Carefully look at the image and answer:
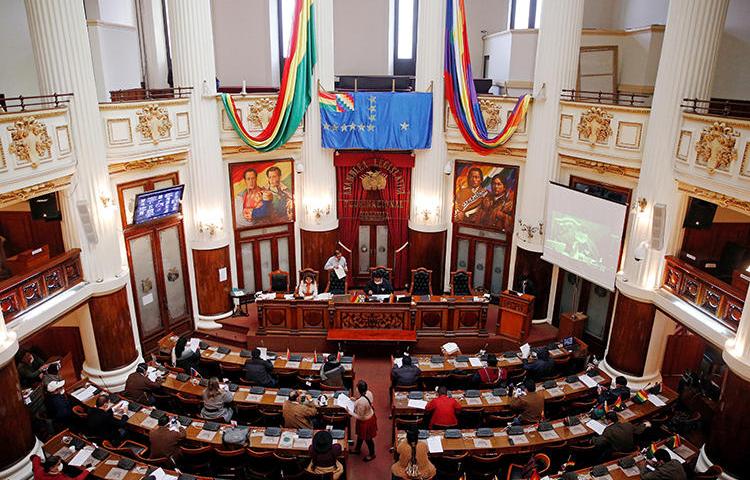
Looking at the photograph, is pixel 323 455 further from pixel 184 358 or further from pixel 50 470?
pixel 184 358

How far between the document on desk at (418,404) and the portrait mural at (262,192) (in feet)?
23.6

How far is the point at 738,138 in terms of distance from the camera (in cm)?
849

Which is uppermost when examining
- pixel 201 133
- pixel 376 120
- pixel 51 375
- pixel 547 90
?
pixel 547 90

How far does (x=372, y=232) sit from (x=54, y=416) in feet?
30.2

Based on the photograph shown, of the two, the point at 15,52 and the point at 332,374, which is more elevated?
the point at 15,52

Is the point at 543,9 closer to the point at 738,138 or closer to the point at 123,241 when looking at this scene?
the point at 738,138

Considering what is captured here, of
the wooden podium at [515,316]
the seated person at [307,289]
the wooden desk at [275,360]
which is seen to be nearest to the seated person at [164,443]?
the wooden desk at [275,360]

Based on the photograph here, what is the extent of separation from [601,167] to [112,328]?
11.0 metres

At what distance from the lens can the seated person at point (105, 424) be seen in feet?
29.3

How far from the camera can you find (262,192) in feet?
48.0

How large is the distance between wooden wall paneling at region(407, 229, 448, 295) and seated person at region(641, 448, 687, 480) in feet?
26.7

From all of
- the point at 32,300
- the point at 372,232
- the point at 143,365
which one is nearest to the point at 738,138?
the point at 372,232

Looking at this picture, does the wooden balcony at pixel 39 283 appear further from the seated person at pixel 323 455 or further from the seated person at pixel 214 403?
the seated person at pixel 323 455

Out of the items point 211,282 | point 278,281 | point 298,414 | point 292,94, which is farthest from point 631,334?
point 211,282
